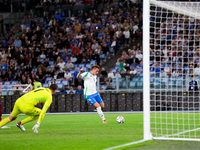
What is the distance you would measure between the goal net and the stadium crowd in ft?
12.1

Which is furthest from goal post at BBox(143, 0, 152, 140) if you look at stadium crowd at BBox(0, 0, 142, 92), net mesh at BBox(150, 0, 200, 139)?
stadium crowd at BBox(0, 0, 142, 92)

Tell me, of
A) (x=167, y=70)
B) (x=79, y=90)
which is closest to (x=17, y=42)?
(x=79, y=90)

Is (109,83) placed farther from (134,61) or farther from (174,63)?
(174,63)

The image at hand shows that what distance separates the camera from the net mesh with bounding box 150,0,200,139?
403 inches

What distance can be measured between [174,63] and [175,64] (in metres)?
0.10

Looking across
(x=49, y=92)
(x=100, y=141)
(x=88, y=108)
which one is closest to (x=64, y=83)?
(x=88, y=108)

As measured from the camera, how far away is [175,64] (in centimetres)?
1664

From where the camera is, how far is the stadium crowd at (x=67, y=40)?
77.6 ft

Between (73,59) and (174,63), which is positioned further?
(73,59)

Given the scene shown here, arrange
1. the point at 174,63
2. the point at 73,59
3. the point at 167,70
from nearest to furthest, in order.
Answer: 1. the point at 174,63
2. the point at 167,70
3. the point at 73,59

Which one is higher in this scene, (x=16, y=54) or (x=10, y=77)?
(x=16, y=54)

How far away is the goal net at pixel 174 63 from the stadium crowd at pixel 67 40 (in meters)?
3.70

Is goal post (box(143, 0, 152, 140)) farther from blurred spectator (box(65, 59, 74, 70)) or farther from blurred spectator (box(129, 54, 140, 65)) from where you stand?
blurred spectator (box(65, 59, 74, 70))

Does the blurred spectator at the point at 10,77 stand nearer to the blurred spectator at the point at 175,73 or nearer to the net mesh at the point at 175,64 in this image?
the net mesh at the point at 175,64
